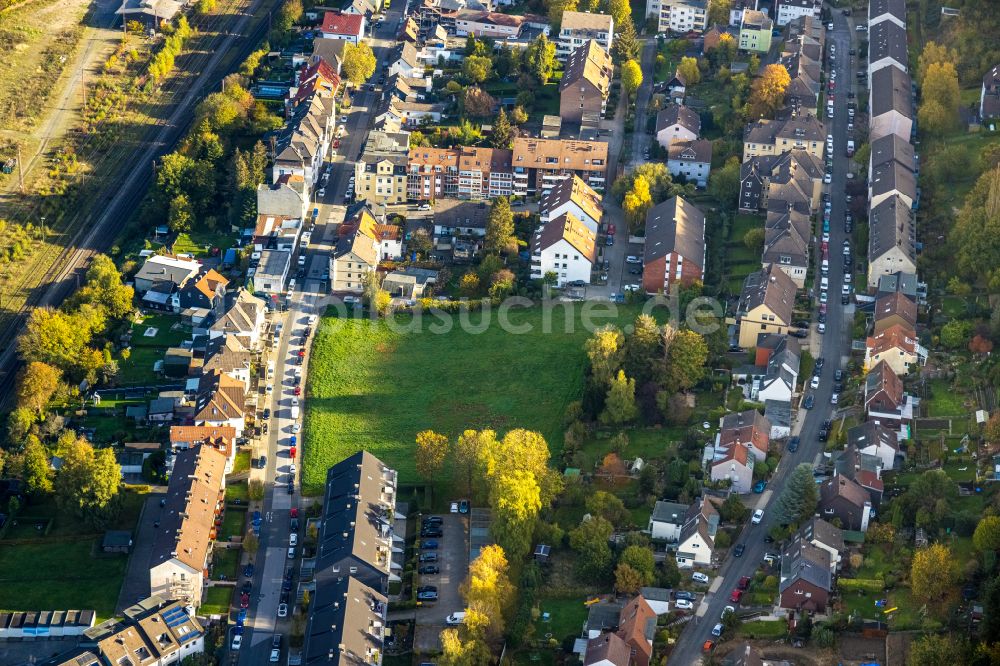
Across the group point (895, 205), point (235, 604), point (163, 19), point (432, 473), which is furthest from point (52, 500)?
point (163, 19)

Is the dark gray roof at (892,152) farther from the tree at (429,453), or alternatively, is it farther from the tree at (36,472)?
the tree at (36,472)

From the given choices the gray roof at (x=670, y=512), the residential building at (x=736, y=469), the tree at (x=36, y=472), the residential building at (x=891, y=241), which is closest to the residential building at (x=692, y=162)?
the residential building at (x=891, y=241)

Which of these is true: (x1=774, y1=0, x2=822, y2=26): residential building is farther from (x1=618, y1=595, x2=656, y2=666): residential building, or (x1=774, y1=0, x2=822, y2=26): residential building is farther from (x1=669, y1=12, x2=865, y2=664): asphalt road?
(x1=618, y1=595, x2=656, y2=666): residential building

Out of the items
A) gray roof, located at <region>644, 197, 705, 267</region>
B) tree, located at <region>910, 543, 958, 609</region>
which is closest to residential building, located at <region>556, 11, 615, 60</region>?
gray roof, located at <region>644, 197, 705, 267</region>

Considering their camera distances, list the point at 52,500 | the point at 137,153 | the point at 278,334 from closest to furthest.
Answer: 1. the point at 52,500
2. the point at 278,334
3. the point at 137,153

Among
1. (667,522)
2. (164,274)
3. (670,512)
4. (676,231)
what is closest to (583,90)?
(676,231)

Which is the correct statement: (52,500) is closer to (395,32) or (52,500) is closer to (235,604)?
(235,604)
